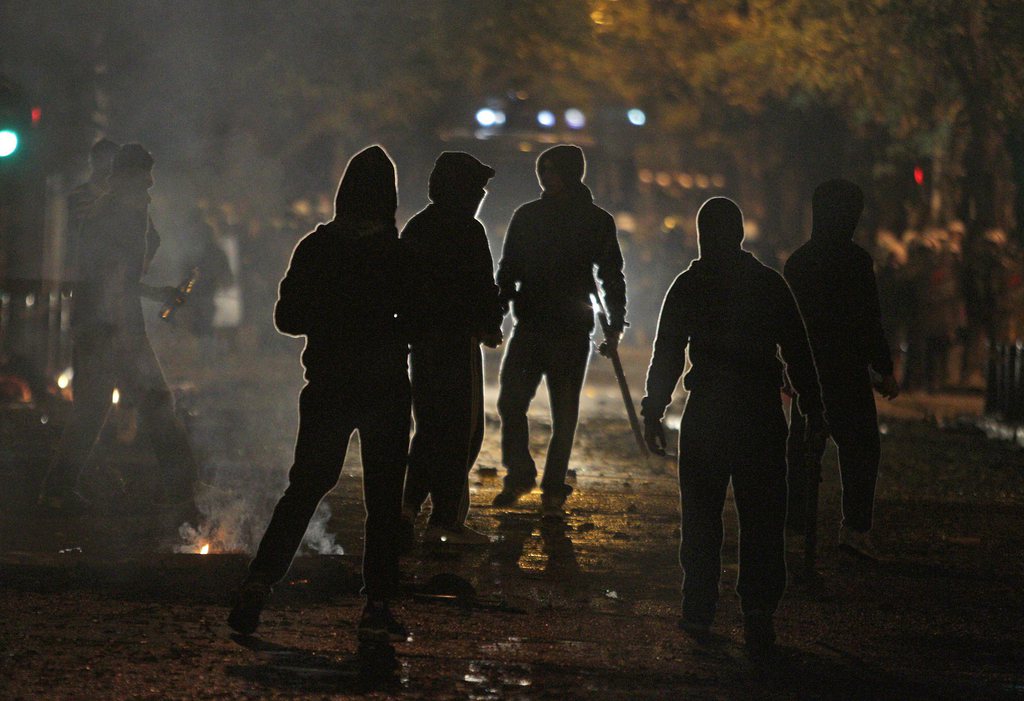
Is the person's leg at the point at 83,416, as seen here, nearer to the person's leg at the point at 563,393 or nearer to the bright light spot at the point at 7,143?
the person's leg at the point at 563,393

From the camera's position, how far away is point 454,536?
7.46 meters

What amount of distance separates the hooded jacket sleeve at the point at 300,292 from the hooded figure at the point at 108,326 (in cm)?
293

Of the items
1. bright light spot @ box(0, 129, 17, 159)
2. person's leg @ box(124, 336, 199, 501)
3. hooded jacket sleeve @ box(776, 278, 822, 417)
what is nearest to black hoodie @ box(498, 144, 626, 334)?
person's leg @ box(124, 336, 199, 501)

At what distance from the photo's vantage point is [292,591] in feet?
21.1

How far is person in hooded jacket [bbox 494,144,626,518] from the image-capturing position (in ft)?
27.6

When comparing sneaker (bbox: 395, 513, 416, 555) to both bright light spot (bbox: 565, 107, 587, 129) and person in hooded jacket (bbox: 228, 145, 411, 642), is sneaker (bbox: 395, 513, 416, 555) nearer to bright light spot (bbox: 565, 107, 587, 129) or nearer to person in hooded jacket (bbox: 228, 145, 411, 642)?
person in hooded jacket (bbox: 228, 145, 411, 642)

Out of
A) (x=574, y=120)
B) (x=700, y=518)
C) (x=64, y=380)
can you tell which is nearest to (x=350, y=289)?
(x=700, y=518)

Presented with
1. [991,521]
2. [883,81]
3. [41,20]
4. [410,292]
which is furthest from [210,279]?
[410,292]

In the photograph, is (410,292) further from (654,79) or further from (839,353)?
(654,79)

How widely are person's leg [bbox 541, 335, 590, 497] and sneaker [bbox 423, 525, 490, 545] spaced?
3.53 feet

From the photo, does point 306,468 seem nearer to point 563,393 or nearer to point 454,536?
point 454,536

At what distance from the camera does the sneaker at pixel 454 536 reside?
24.5ft

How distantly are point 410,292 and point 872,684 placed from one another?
220 centimetres

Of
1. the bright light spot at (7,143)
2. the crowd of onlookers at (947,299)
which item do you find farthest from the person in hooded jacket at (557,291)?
the crowd of onlookers at (947,299)
